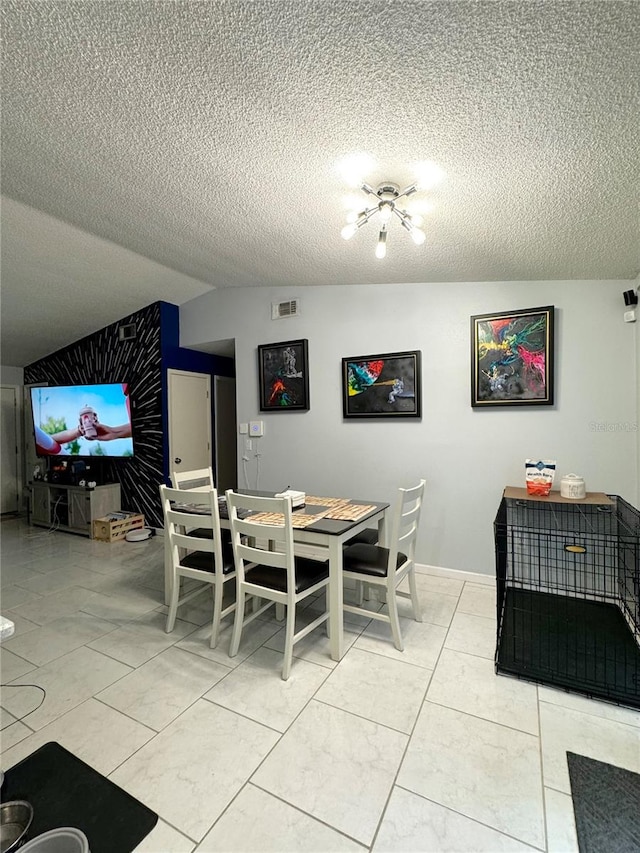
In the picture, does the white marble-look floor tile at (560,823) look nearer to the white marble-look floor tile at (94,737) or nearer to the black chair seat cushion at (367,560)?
the black chair seat cushion at (367,560)

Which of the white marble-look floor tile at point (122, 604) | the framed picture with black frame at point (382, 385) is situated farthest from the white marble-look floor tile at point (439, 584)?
the white marble-look floor tile at point (122, 604)

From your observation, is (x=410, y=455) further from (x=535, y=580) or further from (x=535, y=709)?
(x=535, y=709)

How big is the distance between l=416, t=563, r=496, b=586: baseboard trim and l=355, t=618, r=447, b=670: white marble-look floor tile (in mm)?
828

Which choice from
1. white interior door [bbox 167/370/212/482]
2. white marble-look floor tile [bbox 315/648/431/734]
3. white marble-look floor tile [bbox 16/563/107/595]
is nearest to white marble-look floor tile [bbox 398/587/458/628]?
white marble-look floor tile [bbox 315/648/431/734]

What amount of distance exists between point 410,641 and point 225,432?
13.9ft

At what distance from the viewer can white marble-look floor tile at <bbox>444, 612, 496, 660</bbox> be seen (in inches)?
88.8

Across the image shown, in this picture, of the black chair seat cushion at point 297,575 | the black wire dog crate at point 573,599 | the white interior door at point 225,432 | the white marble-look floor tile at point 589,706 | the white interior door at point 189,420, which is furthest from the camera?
the white interior door at point 225,432

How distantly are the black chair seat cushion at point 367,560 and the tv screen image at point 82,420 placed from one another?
141 inches

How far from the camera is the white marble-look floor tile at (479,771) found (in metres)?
1.31

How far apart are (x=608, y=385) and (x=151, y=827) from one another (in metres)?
3.37

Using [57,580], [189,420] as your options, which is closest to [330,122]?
[57,580]

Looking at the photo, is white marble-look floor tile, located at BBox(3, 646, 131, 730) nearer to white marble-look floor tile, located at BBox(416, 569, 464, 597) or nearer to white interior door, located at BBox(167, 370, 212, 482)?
white marble-look floor tile, located at BBox(416, 569, 464, 597)

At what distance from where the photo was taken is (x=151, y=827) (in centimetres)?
128

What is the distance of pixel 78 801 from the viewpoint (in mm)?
1386
